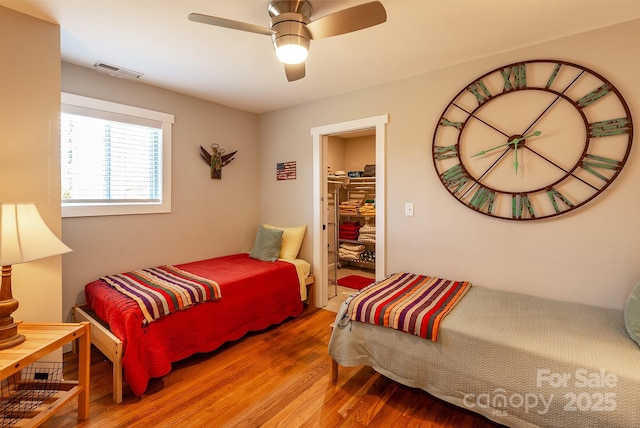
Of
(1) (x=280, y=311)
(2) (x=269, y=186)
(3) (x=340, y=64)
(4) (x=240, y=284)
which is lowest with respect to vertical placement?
(1) (x=280, y=311)

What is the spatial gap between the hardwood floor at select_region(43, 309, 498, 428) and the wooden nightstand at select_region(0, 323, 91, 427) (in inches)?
7.4

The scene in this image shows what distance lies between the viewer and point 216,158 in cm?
353

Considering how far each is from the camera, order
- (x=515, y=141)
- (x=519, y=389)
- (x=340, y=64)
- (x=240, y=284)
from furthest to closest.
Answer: (x=240, y=284) → (x=340, y=64) → (x=515, y=141) → (x=519, y=389)

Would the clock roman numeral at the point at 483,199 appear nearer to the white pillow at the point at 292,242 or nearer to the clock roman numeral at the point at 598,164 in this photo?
the clock roman numeral at the point at 598,164

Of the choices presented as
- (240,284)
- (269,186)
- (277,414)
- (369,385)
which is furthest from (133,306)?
(269,186)

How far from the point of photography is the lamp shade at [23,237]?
4.86 ft

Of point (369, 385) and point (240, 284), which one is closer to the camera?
point (369, 385)

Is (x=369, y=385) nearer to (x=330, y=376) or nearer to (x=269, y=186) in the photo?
(x=330, y=376)

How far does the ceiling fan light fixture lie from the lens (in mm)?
1650

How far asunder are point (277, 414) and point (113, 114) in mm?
2829

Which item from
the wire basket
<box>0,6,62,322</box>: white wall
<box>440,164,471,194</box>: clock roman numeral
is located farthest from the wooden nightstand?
<box>440,164,471,194</box>: clock roman numeral

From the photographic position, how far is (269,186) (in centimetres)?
400

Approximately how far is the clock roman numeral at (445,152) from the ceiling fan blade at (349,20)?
1407mm

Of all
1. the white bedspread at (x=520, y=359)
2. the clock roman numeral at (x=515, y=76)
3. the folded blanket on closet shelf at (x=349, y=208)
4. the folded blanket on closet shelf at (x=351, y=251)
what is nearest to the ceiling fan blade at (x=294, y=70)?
the clock roman numeral at (x=515, y=76)
